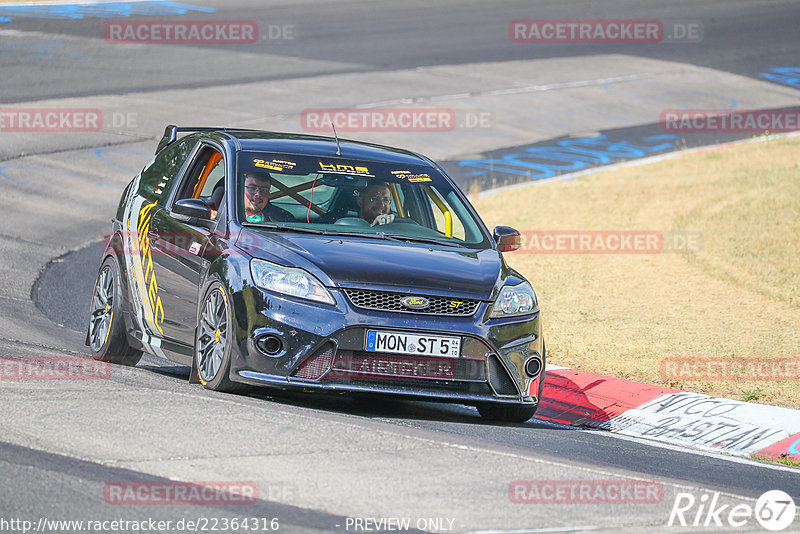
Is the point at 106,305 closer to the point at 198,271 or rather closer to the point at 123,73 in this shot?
the point at 198,271

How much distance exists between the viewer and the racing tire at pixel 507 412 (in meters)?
8.12

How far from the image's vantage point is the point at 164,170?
31.2 feet

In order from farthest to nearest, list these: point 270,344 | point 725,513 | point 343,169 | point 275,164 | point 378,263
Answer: point 343,169 → point 275,164 → point 378,263 → point 270,344 → point 725,513

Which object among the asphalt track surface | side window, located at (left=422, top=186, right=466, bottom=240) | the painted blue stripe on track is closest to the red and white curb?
the asphalt track surface

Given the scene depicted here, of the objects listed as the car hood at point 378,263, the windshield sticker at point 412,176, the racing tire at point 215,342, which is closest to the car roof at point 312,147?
the windshield sticker at point 412,176

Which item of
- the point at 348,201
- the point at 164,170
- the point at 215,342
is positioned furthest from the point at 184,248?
the point at 164,170

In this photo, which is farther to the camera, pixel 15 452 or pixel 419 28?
pixel 419 28

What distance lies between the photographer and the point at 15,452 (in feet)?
19.0

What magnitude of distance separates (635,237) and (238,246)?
35.4 ft

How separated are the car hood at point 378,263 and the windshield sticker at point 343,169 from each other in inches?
27.3

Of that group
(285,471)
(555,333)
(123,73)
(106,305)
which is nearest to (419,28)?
(123,73)

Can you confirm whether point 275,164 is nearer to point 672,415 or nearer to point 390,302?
point 390,302

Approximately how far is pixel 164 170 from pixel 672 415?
4110 mm

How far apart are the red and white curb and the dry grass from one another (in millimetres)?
598
